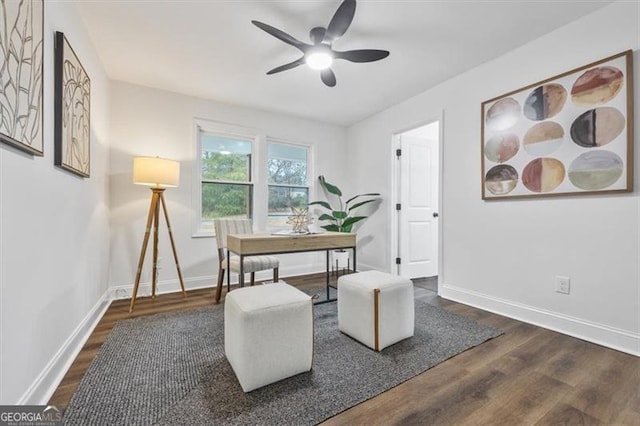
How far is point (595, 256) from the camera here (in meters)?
2.02

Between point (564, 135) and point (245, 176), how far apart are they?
350 cm

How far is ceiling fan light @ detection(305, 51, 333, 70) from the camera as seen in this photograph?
2.12 m

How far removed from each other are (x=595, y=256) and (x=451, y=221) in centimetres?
A: 119

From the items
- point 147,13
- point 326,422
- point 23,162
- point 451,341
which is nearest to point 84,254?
point 23,162

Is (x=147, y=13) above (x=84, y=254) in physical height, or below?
above

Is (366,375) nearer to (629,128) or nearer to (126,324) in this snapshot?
(126,324)

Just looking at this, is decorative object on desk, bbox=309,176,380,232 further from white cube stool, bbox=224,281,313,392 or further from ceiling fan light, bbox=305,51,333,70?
white cube stool, bbox=224,281,313,392

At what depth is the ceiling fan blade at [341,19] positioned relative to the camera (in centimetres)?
165

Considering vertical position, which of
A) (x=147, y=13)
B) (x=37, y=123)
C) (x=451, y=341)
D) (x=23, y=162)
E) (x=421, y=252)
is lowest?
(x=451, y=341)

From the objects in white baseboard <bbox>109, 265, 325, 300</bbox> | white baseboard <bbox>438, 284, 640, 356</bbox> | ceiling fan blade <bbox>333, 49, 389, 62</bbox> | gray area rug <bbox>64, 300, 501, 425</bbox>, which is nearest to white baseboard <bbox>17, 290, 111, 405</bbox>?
gray area rug <bbox>64, 300, 501, 425</bbox>

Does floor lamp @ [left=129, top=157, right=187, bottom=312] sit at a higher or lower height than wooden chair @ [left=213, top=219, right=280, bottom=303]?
higher

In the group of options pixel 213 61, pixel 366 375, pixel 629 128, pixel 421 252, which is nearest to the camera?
pixel 366 375

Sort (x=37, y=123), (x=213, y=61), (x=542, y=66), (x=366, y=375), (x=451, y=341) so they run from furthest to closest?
(x=213, y=61) → (x=542, y=66) → (x=451, y=341) → (x=366, y=375) → (x=37, y=123)

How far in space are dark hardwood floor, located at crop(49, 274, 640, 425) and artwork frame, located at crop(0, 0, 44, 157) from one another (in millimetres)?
1311
